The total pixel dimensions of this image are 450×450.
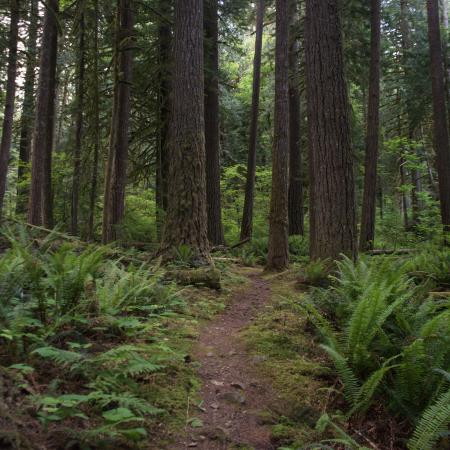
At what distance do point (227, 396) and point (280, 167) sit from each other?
763 centimetres

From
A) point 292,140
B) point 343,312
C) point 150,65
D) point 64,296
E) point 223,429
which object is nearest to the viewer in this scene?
point 223,429

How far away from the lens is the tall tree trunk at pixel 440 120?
13.2 m

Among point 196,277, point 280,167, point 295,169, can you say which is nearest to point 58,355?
point 196,277

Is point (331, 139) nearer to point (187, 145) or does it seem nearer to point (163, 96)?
point (187, 145)

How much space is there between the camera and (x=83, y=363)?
2.87 meters

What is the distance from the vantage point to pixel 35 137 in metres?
10.8

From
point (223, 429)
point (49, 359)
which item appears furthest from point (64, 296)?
point (223, 429)

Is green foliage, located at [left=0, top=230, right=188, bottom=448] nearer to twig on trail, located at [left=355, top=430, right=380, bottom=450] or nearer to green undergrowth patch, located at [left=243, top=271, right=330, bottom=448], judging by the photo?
green undergrowth patch, located at [left=243, top=271, right=330, bottom=448]

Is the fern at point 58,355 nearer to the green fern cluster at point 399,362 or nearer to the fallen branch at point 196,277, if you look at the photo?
the green fern cluster at point 399,362

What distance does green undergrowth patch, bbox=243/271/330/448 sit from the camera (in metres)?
2.99

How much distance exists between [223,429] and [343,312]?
2438 millimetres

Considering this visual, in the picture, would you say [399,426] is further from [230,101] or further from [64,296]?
[230,101]

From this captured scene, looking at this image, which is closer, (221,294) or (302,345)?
(302,345)

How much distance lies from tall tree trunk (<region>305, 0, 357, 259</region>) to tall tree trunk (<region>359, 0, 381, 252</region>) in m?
7.41
